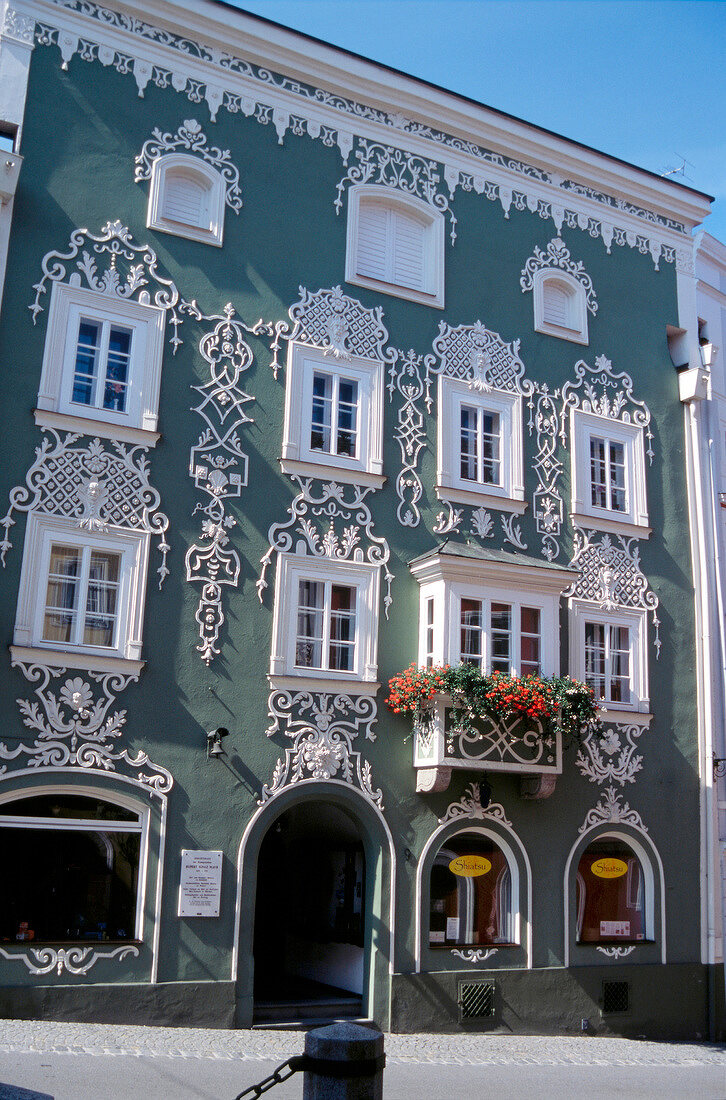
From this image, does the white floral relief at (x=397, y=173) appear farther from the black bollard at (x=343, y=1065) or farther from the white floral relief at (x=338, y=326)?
the black bollard at (x=343, y=1065)

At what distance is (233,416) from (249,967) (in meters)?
7.48

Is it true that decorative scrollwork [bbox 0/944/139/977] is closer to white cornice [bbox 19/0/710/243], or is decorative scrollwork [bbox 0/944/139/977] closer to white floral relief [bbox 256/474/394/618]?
white floral relief [bbox 256/474/394/618]

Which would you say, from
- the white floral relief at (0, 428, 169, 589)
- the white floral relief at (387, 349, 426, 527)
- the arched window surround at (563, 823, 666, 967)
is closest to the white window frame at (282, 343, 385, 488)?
the white floral relief at (387, 349, 426, 527)

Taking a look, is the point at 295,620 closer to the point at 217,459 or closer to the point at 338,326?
the point at 217,459

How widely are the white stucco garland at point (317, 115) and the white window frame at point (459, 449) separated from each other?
11.6ft

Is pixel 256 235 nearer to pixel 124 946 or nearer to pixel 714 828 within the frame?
pixel 124 946

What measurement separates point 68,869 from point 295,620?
14.6 feet

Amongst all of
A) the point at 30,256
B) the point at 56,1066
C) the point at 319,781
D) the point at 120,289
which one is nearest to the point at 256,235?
the point at 120,289

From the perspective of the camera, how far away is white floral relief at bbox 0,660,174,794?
537 inches

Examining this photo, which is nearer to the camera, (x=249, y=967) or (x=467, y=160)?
(x=249, y=967)

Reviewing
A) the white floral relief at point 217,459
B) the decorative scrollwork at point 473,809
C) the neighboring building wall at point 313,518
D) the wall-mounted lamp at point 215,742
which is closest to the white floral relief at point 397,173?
the neighboring building wall at point 313,518

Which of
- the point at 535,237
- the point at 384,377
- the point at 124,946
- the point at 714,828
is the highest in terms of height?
the point at 535,237

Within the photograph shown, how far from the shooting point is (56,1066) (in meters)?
11.0

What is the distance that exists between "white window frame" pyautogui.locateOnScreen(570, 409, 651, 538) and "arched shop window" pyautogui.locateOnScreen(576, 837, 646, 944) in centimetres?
521
